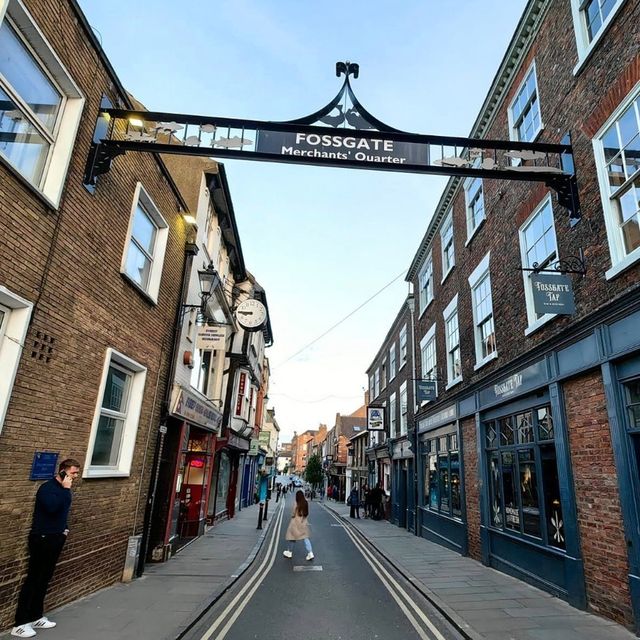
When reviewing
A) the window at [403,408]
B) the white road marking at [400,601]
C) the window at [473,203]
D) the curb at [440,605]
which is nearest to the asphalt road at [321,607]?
the white road marking at [400,601]

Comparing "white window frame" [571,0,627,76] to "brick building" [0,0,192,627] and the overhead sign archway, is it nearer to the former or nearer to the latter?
the overhead sign archway

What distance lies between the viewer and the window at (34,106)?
4.86 meters

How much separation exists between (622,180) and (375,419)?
1958 cm

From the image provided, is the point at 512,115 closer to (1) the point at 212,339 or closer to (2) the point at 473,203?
(2) the point at 473,203

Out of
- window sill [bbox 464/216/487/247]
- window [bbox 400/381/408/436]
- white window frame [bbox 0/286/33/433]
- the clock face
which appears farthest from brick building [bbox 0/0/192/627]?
window [bbox 400/381/408/436]

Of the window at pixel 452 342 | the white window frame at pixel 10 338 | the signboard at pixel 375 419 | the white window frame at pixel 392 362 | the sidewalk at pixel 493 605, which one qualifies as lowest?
the sidewalk at pixel 493 605

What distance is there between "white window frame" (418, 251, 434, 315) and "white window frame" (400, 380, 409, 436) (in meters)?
4.53

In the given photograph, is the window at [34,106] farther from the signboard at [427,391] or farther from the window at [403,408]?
the window at [403,408]

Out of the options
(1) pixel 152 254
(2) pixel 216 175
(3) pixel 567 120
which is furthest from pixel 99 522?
(3) pixel 567 120

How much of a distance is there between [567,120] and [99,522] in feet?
34.6

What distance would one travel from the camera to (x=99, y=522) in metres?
6.92

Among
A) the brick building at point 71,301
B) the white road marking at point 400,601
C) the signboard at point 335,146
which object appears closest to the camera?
the brick building at point 71,301

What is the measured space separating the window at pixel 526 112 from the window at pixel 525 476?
5.94 metres

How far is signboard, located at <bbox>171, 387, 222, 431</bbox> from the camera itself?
994 cm
